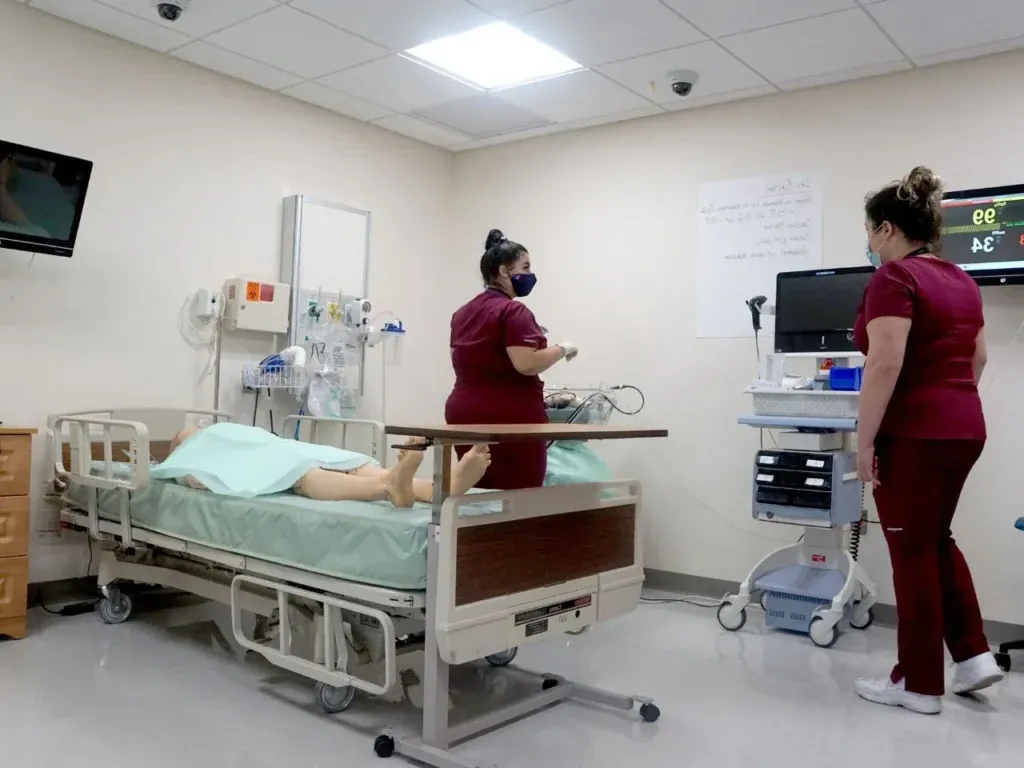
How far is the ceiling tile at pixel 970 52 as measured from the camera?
341 centimetres

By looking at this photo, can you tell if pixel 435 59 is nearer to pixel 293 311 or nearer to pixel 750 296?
pixel 293 311

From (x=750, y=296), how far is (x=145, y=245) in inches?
112

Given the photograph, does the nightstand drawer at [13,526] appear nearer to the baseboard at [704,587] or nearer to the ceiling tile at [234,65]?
the ceiling tile at [234,65]

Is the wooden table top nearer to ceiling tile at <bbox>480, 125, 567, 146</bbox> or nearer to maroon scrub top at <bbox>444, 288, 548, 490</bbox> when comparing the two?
maroon scrub top at <bbox>444, 288, 548, 490</bbox>

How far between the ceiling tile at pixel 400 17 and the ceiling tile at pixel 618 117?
48.7 inches

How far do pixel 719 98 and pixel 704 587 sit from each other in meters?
2.44

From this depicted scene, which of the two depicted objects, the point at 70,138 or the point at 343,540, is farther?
the point at 70,138

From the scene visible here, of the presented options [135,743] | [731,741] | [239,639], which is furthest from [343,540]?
[731,741]

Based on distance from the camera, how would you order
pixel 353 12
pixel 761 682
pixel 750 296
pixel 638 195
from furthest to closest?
pixel 638 195 < pixel 750 296 < pixel 353 12 < pixel 761 682

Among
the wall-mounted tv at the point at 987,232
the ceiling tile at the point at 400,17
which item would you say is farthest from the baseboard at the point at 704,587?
the ceiling tile at the point at 400,17

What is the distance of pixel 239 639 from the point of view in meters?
2.55

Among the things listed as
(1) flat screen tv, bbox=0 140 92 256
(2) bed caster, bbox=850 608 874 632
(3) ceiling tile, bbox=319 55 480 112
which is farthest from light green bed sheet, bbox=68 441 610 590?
(3) ceiling tile, bbox=319 55 480 112

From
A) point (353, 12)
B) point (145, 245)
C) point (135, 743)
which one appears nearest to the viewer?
point (135, 743)

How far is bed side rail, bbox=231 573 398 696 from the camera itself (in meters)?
2.17
